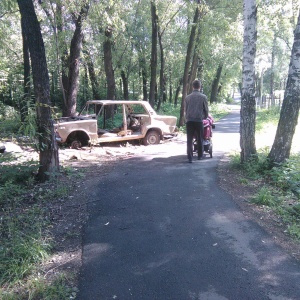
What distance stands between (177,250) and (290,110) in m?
4.72

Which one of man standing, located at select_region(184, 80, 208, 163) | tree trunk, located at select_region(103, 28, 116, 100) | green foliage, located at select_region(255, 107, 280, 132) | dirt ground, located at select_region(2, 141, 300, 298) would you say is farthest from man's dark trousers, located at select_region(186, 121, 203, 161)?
tree trunk, located at select_region(103, 28, 116, 100)

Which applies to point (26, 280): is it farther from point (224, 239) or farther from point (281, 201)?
point (281, 201)

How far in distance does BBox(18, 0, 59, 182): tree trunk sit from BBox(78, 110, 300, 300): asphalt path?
4.22 feet

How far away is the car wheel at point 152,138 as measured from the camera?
12.8m

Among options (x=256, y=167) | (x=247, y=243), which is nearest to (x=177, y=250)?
(x=247, y=243)

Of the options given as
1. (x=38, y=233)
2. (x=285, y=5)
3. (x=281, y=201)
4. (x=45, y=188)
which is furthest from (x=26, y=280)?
(x=285, y=5)

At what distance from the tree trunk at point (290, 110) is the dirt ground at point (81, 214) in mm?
1036

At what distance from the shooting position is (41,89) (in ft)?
21.3

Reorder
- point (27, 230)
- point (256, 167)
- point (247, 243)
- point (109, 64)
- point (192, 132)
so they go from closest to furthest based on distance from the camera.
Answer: point (247, 243) → point (27, 230) → point (256, 167) → point (192, 132) → point (109, 64)

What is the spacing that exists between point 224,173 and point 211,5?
15.4m

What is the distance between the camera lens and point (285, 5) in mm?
20344

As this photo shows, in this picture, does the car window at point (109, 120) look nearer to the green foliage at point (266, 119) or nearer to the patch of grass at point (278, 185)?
the patch of grass at point (278, 185)

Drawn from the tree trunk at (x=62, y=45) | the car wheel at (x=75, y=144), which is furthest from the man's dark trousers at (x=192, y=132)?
the tree trunk at (x=62, y=45)

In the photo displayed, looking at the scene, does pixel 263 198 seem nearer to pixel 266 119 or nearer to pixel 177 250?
pixel 177 250
